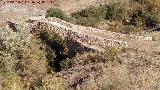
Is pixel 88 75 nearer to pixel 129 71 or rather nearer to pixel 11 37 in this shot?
pixel 129 71

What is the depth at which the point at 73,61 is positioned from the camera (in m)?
40.0

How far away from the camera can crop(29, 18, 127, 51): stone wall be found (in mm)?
41406

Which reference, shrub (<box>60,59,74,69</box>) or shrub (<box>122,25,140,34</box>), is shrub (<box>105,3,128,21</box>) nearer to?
shrub (<box>122,25,140,34</box>)

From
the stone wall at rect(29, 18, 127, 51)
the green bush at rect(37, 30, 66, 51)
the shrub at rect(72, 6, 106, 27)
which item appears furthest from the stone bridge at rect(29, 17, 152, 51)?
the shrub at rect(72, 6, 106, 27)

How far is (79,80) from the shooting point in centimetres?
3559

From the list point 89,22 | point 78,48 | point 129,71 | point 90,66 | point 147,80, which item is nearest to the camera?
point 147,80

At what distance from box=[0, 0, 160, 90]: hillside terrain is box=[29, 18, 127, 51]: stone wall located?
195mm

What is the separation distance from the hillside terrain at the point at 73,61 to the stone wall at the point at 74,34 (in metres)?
0.20

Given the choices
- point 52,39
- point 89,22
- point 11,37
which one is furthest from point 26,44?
point 89,22

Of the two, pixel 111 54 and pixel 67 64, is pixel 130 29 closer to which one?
pixel 67 64

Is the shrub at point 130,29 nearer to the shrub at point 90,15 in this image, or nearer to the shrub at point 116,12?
the shrub at point 90,15

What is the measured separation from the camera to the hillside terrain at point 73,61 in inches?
1262

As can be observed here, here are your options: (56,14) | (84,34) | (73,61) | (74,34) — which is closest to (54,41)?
(74,34)

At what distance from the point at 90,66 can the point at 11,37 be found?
6985 mm
